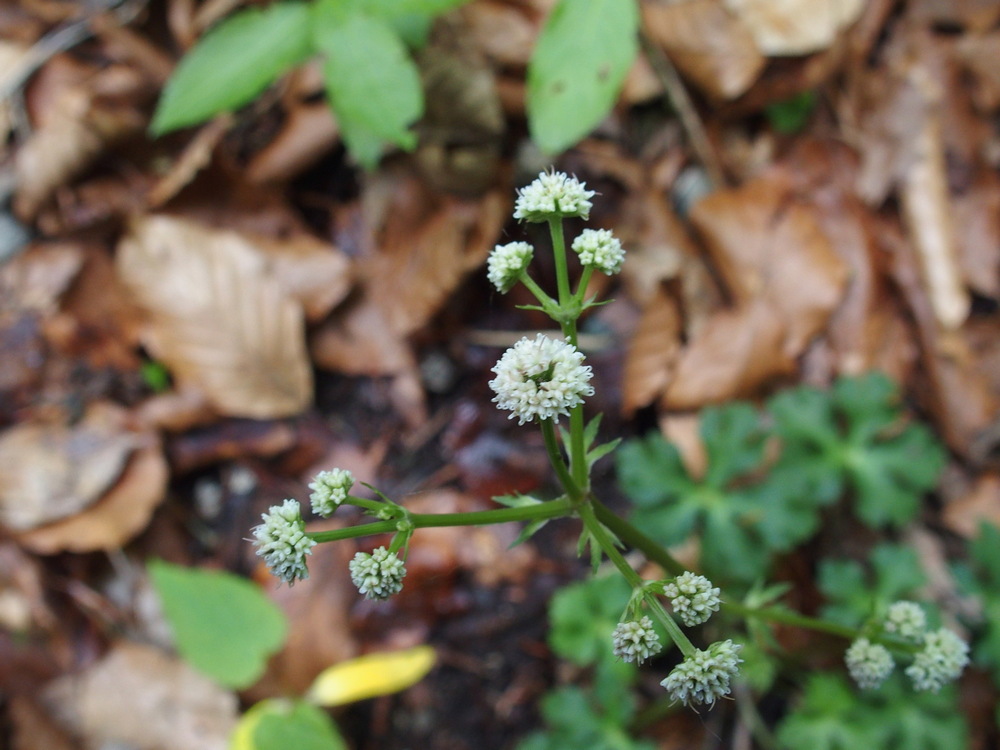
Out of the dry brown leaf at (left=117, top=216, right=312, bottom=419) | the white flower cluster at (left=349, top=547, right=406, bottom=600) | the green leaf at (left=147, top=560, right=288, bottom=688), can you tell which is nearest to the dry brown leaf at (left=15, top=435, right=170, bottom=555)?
the green leaf at (left=147, top=560, right=288, bottom=688)

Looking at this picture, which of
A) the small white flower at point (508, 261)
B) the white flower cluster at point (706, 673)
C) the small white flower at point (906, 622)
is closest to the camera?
the white flower cluster at point (706, 673)

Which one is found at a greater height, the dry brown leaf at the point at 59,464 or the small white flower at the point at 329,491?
the small white flower at the point at 329,491

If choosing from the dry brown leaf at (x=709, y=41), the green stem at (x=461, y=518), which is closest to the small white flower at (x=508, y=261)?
the green stem at (x=461, y=518)

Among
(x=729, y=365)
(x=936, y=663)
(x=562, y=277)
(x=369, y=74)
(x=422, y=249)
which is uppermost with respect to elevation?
(x=369, y=74)

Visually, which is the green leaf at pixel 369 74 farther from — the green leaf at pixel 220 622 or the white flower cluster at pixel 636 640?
the green leaf at pixel 220 622

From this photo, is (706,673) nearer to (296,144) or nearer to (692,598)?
(692,598)

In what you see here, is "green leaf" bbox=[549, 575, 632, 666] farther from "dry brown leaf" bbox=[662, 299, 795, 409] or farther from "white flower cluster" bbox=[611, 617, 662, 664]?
"white flower cluster" bbox=[611, 617, 662, 664]

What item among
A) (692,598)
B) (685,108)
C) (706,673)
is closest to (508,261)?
(692,598)
